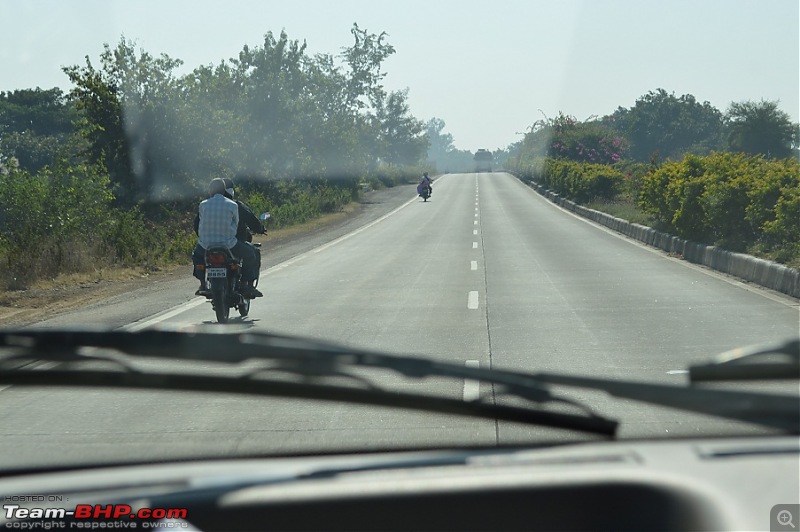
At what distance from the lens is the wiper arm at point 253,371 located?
270 cm

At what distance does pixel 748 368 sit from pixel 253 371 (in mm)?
1435

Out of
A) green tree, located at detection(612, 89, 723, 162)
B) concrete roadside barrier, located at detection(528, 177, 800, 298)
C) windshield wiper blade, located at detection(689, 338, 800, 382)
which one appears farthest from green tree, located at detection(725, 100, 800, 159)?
windshield wiper blade, located at detection(689, 338, 800, 382)

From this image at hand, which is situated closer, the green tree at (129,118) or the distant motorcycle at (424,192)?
the green tree at (129,118)

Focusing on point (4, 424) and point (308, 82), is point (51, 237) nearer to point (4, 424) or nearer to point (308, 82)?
point (4, 424)

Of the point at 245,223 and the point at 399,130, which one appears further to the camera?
the point at 399,130

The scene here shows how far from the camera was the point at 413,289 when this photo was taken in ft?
50.9

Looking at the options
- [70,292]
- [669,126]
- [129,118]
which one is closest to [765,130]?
[669,126]

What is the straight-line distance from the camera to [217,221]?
12.0 m

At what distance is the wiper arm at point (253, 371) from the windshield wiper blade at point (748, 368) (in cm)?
39

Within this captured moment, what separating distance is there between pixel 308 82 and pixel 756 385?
58754 millimetres

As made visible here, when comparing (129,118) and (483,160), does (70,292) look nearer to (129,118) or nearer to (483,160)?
(129,118)

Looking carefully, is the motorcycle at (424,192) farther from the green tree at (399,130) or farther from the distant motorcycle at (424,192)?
the green tree at (399,130)

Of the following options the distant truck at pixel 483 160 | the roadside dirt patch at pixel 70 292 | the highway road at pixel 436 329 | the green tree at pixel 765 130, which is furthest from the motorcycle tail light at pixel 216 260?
the distant truck at pixel 483 160

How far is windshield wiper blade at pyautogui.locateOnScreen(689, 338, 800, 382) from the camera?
8.80 feet
